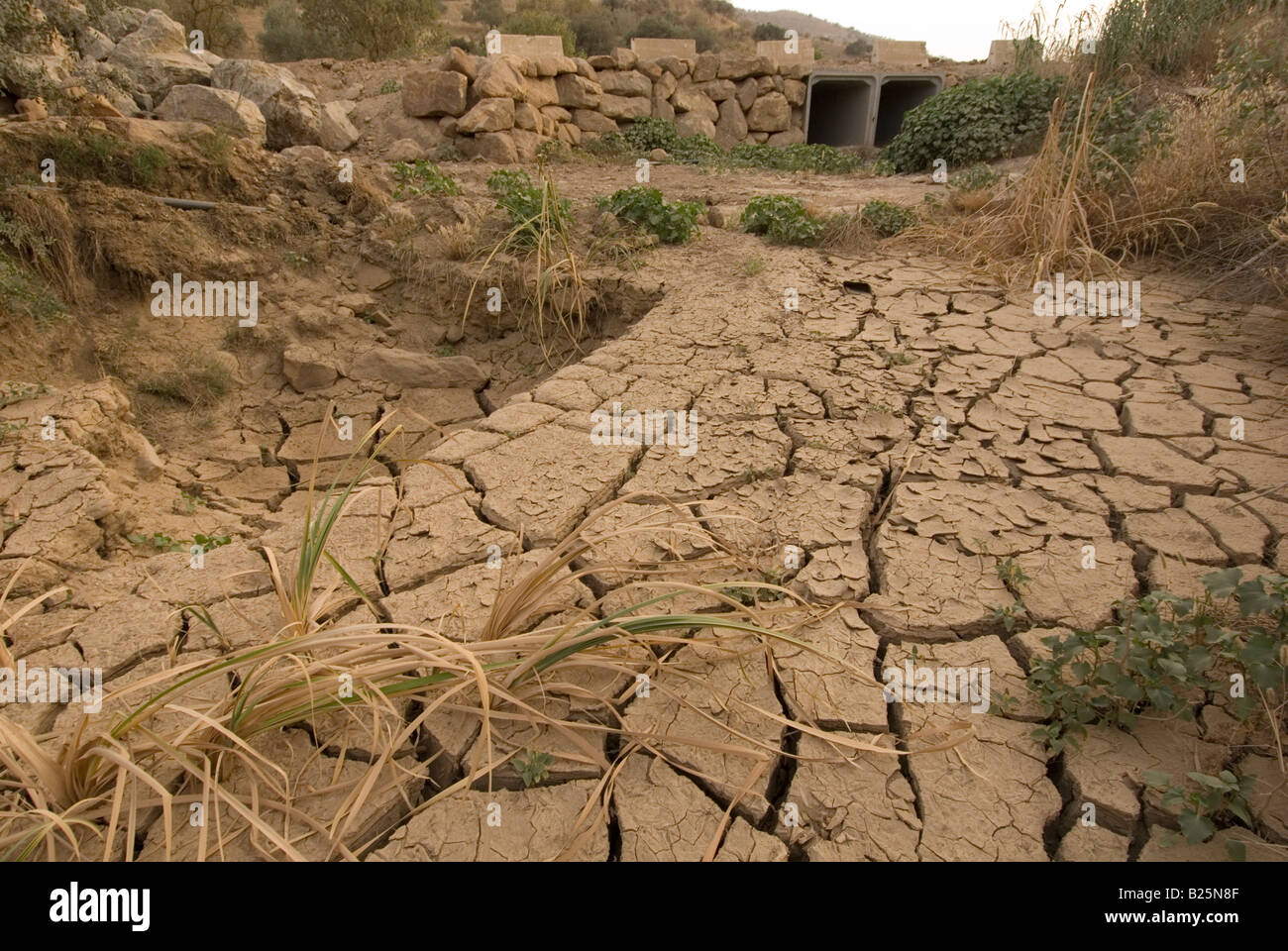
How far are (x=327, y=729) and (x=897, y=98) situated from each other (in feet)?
44.6

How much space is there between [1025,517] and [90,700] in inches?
112

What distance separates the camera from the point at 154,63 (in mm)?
6852

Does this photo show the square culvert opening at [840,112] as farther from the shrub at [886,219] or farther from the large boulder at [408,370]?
the large boulder at [408,370]

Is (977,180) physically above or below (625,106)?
below

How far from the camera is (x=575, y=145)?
9.12m

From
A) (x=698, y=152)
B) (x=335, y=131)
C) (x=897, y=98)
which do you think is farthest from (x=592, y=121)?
(x=897, y=98)

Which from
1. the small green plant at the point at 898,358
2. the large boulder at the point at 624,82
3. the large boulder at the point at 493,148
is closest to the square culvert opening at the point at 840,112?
the large boulder at the point at 624,82

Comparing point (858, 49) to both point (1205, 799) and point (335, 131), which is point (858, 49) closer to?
point (335, 131)

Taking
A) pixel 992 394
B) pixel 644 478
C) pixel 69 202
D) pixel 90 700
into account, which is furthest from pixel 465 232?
pixel 90 700

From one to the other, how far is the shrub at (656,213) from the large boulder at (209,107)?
3.19 m

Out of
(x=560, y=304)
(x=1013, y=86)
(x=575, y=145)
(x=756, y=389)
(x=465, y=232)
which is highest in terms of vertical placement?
(x=1013, y=86)

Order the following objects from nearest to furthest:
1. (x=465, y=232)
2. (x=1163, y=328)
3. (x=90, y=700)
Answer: (x=90, y=700) < (x=1163, y=328) < (x=465, y=232)

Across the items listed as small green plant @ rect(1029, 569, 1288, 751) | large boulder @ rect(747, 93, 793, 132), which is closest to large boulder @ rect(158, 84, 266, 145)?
small green plant @ rect(1029, 569, 1288, 751)
